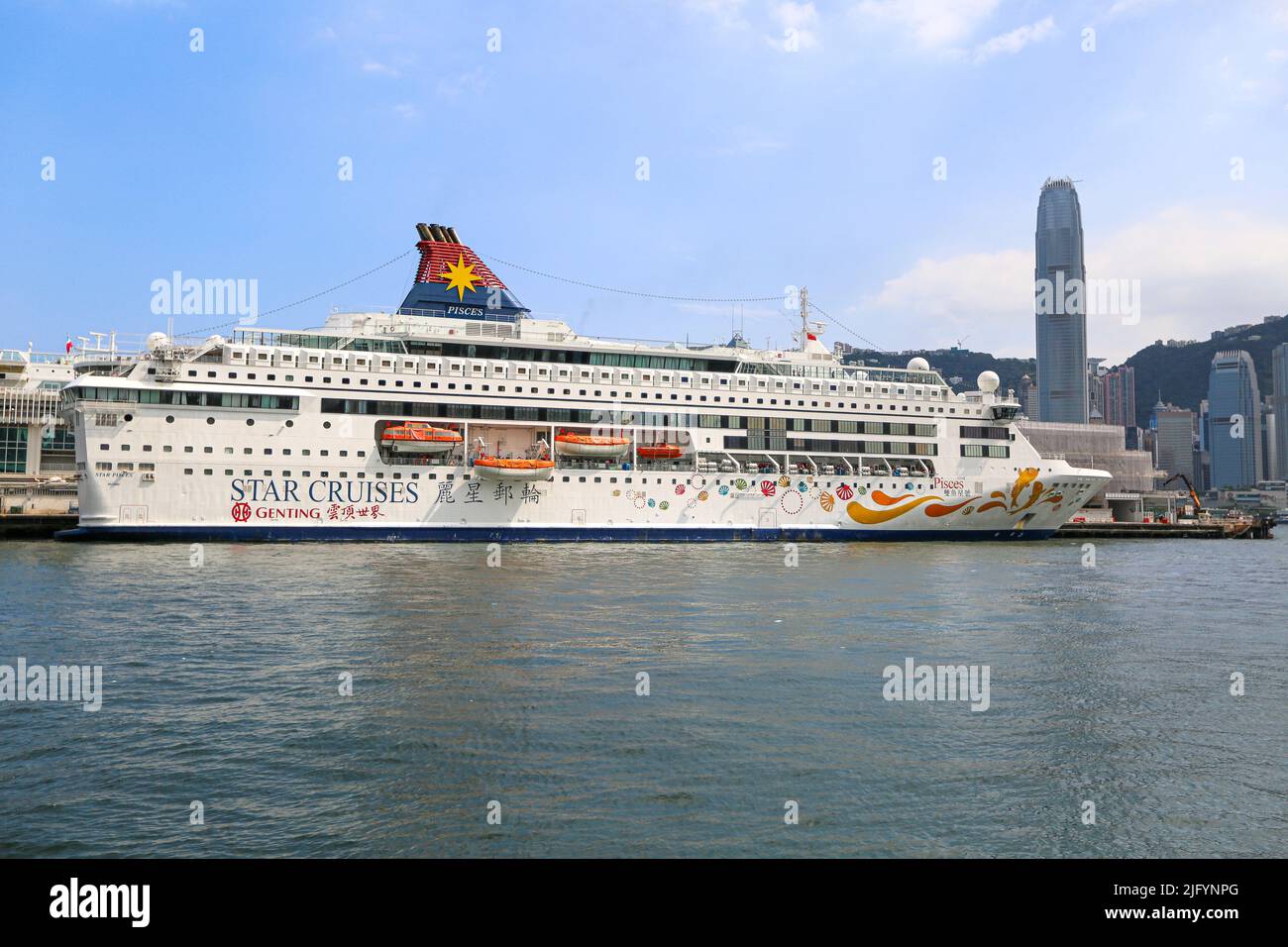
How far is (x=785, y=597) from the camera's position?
862 inches

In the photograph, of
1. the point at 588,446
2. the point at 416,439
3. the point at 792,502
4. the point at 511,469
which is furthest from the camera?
the point at 792,502

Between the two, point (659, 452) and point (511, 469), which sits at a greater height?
point (659, 452)

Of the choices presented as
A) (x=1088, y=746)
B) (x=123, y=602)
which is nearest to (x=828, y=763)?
(x=1088, y=746)

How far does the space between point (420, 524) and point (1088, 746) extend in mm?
30173

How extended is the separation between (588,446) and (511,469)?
3.94 meters

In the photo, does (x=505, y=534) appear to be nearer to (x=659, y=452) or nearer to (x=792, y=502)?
(x=659, y=452)

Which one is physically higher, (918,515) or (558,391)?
(558,391)

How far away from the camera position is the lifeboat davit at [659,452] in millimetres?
40906

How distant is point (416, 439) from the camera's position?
3725 cm

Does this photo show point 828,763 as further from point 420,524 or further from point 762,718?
point 420,524

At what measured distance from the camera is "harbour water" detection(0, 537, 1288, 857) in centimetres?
800

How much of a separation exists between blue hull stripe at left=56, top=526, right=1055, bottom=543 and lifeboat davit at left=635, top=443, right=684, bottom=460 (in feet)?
11.8

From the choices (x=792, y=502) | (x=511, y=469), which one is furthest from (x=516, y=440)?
(x=792, y=502)

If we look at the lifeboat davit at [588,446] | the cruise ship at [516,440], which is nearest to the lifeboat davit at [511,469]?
the cruise ship at [516,440]
